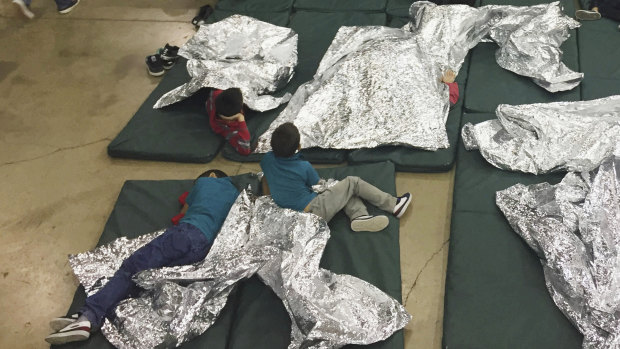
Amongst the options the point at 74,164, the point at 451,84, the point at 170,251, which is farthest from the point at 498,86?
the point at 74,164

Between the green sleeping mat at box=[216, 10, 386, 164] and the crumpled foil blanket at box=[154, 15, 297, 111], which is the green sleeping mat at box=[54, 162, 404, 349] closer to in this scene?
the green sleeping mat at box=[216, 10, 386, 164]

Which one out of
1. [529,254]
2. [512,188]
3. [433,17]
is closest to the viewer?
[529,254]

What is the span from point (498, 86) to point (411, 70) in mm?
557

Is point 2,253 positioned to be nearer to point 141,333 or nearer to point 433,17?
point 141,333

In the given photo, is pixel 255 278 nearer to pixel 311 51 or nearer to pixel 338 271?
pixel 338 271

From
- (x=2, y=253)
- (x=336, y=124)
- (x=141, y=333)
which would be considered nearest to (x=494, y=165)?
(x=336, y=124)

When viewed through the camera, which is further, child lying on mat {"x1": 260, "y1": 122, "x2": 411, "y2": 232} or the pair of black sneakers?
the pair of black sneakers

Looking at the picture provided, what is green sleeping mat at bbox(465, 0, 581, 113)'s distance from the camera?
127 inches

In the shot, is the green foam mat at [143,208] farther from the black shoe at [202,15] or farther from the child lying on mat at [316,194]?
the black shoe at [202,15]

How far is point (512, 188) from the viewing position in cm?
270

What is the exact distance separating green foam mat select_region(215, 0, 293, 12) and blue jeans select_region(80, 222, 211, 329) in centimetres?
229

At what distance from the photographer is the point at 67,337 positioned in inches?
91.9

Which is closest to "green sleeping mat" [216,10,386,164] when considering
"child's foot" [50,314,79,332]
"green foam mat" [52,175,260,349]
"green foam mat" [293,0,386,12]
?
"green foam mat" [293,0,386,12]

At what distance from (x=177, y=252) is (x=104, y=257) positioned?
42 centimetres
